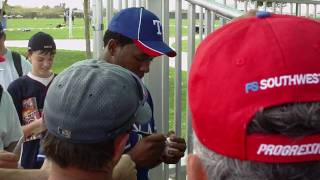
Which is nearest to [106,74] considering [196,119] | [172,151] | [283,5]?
[196,119]

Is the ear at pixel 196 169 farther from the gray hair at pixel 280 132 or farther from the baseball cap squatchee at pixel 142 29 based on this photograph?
the baseball cap squatchee at pixel 142 29

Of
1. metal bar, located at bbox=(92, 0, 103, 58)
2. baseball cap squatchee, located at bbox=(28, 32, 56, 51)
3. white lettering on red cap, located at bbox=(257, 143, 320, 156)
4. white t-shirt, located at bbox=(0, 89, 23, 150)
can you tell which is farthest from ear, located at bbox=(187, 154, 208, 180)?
baseball cap squatchee, located at bbox=(28, 32, 56, 51)

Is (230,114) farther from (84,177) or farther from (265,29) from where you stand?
(84,177)

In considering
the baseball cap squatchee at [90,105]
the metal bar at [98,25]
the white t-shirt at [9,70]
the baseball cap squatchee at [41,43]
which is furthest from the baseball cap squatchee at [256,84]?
the white t-shirt at [9,70]

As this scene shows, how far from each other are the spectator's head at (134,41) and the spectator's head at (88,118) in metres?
1.18

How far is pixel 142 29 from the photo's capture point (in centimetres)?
290

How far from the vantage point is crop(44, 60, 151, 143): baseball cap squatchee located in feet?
4.90

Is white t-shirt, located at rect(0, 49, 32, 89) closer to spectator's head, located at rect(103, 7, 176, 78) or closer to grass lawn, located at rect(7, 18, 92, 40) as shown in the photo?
spectator's head, located at rect(103, 7, 176, 78)

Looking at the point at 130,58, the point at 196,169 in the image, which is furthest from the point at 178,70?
the point at 196,169

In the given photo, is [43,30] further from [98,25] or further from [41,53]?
[98,25]

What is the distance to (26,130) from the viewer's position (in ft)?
12.5

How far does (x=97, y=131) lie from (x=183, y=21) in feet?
6.93

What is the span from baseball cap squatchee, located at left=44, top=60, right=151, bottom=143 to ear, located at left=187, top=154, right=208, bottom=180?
455 millimetres

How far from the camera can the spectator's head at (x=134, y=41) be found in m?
2.77
